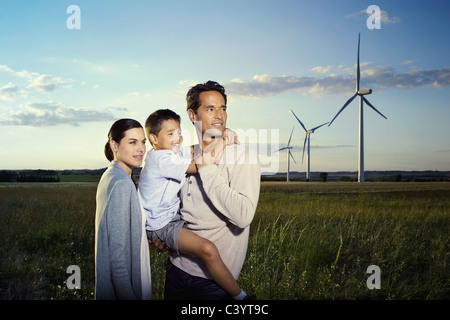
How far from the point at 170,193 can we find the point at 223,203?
755 mm

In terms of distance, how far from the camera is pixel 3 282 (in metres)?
5.99

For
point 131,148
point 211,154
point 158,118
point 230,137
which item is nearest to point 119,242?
point 131,148

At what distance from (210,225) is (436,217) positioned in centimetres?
1337

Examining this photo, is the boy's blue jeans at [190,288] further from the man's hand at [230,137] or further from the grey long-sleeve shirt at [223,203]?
the man's hand at [230,137]

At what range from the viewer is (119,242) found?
8.66 feet

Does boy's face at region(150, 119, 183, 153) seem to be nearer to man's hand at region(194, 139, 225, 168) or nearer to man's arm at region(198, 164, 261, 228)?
man's hand at region(194, 139, 225, 168)

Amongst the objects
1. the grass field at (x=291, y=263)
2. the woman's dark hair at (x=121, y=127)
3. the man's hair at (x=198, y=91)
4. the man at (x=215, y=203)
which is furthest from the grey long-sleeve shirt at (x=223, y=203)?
the grass field at (x=291, y=263)

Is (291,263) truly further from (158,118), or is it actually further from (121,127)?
(121,127)

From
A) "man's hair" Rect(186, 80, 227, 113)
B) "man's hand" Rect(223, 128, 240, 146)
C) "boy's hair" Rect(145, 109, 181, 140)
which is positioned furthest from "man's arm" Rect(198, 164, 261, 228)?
"boy's hair" Rect(145, 109, 181, 140)

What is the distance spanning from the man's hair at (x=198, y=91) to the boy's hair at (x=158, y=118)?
53 centimetres
